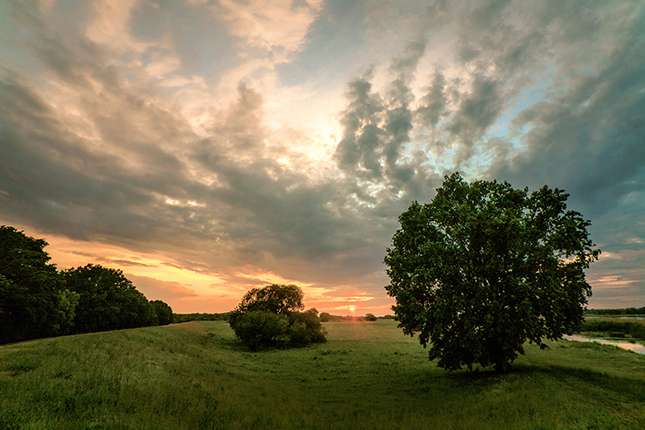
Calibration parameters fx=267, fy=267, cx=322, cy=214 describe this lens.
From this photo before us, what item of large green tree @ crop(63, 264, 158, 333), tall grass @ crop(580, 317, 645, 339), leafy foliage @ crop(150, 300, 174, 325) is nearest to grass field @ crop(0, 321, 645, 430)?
large green tree @ crop(63, 264, 158, 333)

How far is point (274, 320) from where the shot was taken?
57.8m

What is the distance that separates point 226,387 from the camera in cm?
2180

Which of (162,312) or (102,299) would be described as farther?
(162,312)

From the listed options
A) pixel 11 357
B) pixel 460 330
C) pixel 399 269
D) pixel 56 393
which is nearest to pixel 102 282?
pixel 11 357

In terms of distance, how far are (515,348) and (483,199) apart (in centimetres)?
1301

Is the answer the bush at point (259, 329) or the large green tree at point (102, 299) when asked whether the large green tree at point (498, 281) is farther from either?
the large green tree at point (102, 299)

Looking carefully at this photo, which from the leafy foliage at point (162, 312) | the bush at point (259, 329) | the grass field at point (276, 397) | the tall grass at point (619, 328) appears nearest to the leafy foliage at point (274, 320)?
the bush at point (259, 329)

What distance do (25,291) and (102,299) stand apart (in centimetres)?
2920

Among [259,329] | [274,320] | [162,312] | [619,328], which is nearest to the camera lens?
[259,329]

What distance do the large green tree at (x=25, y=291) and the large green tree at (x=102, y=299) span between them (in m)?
18.0

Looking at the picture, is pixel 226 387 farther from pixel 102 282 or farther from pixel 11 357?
pixel 102 282

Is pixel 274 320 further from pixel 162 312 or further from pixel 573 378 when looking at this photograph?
pixel 162 312

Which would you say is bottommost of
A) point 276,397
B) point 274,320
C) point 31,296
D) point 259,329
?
Result: point 276,397

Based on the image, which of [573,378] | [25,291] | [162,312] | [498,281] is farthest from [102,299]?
[573,378]
